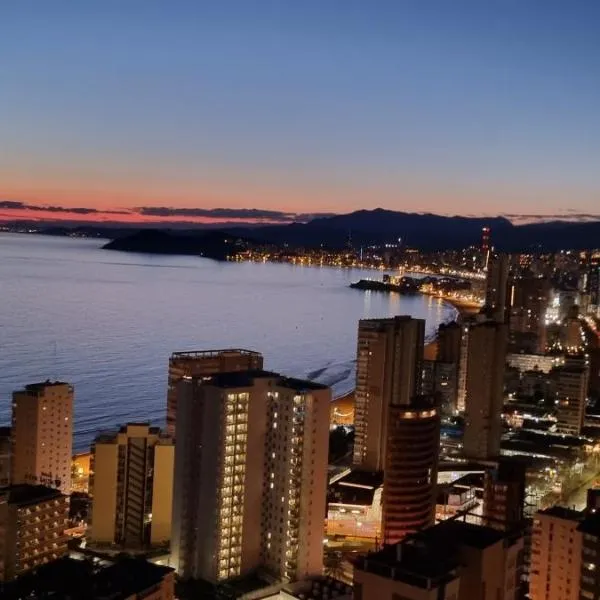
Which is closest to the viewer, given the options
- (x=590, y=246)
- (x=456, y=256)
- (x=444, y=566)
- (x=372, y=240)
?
(x=444, y=566)

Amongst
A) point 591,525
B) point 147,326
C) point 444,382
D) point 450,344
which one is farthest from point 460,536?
point 147,326

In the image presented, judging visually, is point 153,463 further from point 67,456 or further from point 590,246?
point 590,246

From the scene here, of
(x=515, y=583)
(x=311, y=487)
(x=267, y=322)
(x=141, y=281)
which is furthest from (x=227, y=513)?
(x=141, y=281)

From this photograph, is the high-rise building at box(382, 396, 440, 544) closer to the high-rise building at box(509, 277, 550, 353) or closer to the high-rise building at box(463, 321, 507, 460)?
the high-rise building at box(463, 321, 507, 460)

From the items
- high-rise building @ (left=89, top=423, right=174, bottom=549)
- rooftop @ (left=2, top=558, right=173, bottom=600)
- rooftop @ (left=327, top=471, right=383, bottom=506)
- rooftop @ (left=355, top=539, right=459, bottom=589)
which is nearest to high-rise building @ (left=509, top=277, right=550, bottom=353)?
rooftop @ (left=327, top=471, right=383, bottom=506)

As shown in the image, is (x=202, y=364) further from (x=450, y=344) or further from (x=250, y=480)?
(x=450, y=344)

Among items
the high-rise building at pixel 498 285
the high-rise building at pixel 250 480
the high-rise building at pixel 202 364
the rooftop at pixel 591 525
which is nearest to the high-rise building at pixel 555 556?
the rooftop at pixel 591 525
